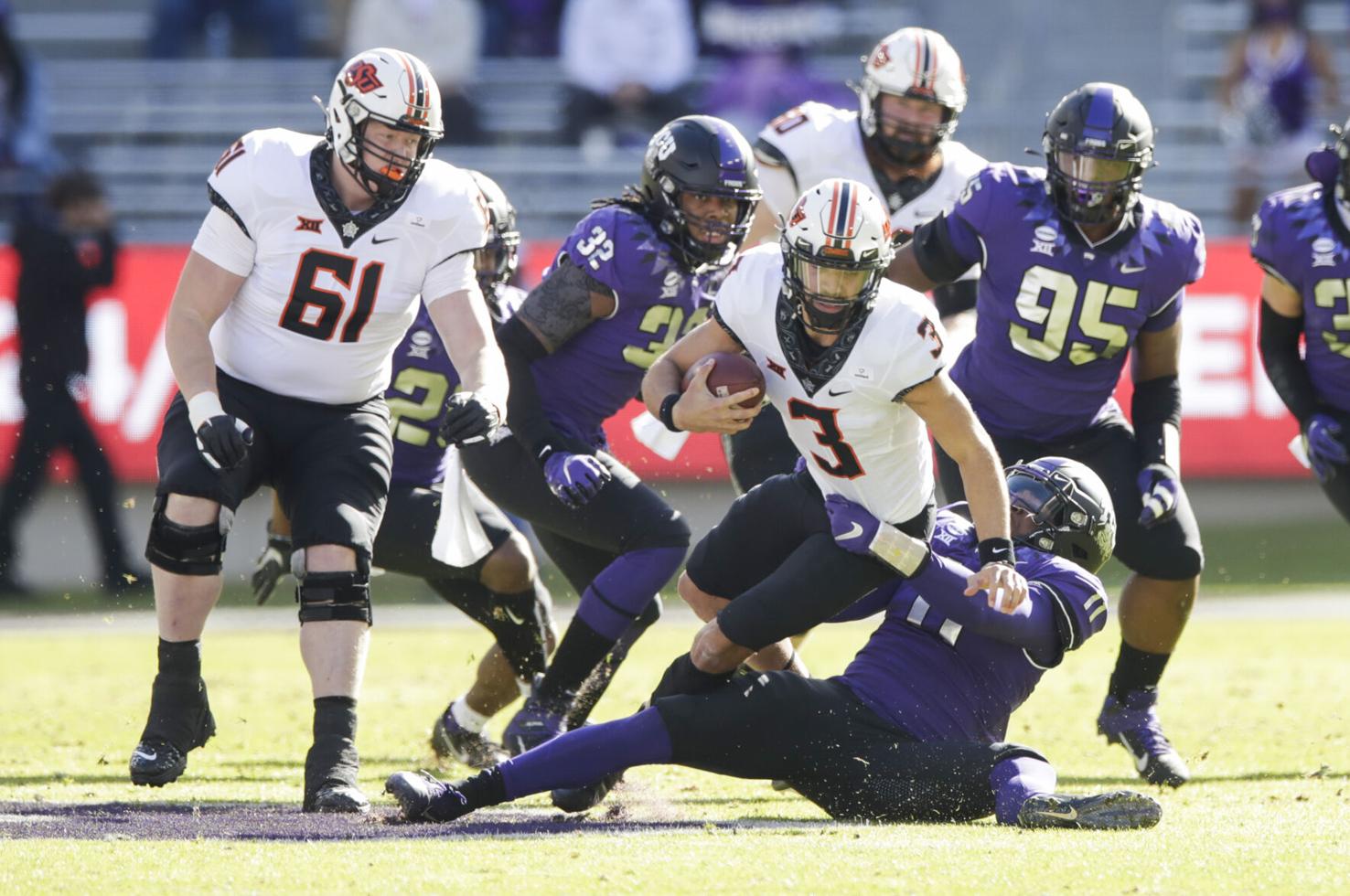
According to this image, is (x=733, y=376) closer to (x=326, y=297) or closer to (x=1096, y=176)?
(x=326, y=297)

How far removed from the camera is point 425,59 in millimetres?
13094

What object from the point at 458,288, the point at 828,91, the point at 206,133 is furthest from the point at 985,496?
the point at 206,133

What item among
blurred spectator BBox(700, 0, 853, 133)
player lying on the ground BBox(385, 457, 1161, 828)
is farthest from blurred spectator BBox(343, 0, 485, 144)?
player lying on the ground BBox(385, 457, 1161, 828)

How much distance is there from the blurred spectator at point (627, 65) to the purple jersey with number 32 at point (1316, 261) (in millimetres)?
6973

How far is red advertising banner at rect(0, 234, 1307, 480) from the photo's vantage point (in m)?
11.3

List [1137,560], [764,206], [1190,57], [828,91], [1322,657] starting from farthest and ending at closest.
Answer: [1190,57] < [828,91] < [1322,657] < [764,206] < [1137,560]

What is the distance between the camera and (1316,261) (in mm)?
6398

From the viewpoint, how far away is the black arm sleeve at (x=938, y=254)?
5.98 metres

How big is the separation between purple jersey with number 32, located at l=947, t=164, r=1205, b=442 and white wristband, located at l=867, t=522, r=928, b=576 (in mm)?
1459

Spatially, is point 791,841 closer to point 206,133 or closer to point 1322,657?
point 1322,657

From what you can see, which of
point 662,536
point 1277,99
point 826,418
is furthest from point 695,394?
point 1277,99

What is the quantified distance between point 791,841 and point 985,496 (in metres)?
1.01

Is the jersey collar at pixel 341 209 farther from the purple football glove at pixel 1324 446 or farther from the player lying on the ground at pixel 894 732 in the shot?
the purple football glove at pixel 1324 446

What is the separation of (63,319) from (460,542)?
18.2 feet
